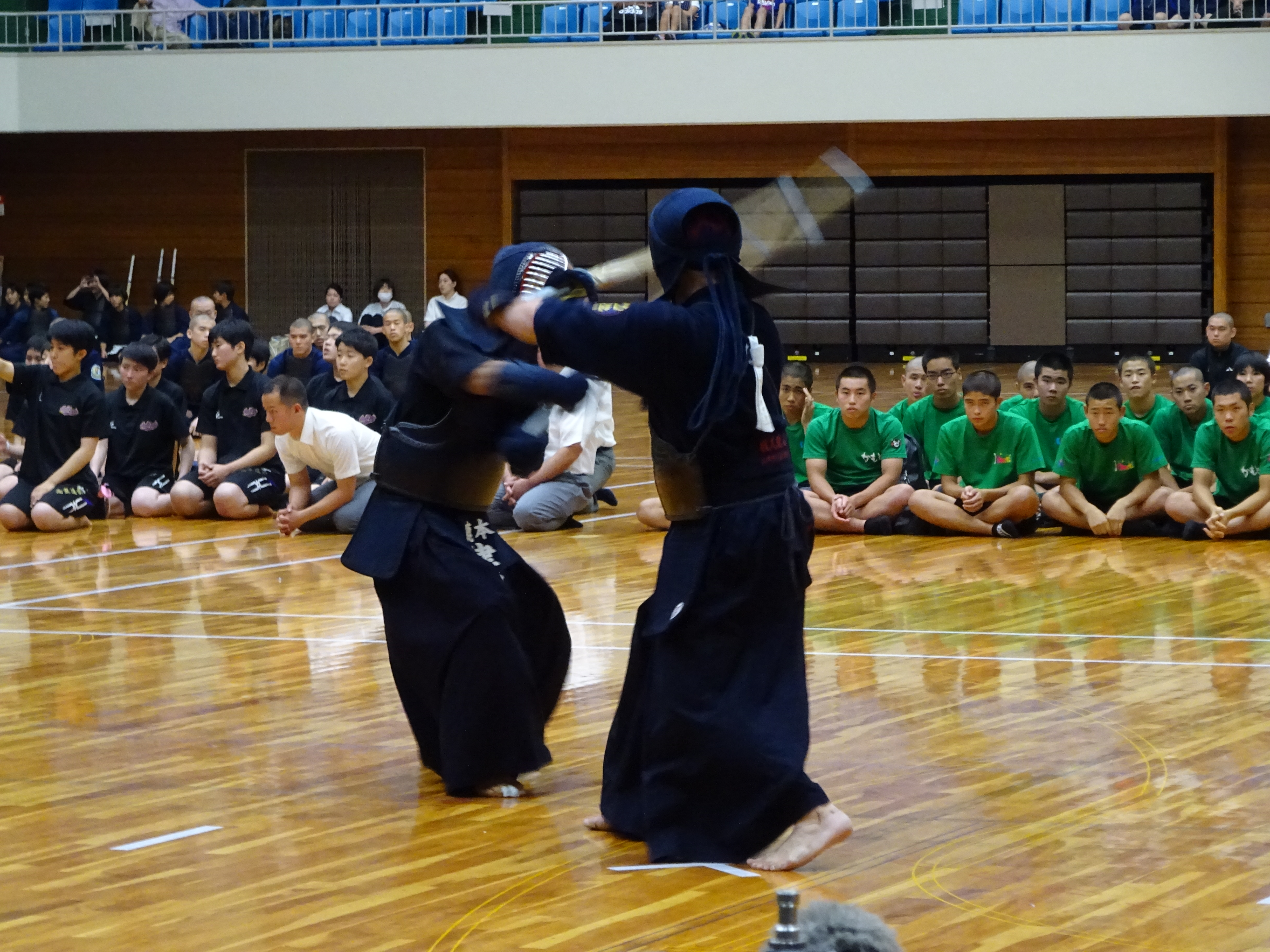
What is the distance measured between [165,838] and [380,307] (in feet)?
55.2

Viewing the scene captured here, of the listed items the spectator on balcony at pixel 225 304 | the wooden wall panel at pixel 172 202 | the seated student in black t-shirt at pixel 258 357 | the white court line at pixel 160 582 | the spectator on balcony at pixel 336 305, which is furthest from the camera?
the wooden wall panel at pixel 172 202

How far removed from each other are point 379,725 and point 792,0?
1582 cm

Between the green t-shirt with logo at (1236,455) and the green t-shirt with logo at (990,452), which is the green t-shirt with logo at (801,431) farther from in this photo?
the green t-shirt with logo at (1236,455)

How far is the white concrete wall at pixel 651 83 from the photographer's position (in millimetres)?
18734

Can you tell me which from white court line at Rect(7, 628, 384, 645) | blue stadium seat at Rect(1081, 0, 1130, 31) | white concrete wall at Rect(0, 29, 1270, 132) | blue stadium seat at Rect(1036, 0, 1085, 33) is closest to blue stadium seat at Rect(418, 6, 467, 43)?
white concrete wall at Rect(0, 29, 1270, 132)

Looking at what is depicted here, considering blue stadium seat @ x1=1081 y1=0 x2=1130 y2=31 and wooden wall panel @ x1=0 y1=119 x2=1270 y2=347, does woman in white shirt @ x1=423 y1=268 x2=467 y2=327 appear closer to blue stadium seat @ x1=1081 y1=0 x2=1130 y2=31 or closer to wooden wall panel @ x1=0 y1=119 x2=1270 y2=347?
wooden wall panel @ x1=0 y1=119 x2=1270 y2=347

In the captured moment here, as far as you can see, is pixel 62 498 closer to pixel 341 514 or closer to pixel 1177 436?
pixel 341 514

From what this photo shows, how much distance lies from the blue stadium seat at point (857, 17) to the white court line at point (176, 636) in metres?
14.1

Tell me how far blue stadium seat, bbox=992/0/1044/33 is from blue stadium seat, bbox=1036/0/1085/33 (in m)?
0.08

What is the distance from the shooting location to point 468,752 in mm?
4426

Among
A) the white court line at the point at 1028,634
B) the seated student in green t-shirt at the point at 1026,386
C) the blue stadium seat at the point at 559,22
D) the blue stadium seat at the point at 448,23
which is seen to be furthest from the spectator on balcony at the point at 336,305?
the white court line at the point at 1028,634

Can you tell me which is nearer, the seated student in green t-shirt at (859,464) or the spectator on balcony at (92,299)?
the seated student in green t-shirt at (859,464)

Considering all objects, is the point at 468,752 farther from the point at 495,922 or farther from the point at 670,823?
the point at 495,922

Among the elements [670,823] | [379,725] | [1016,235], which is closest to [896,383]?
[1016,235]
